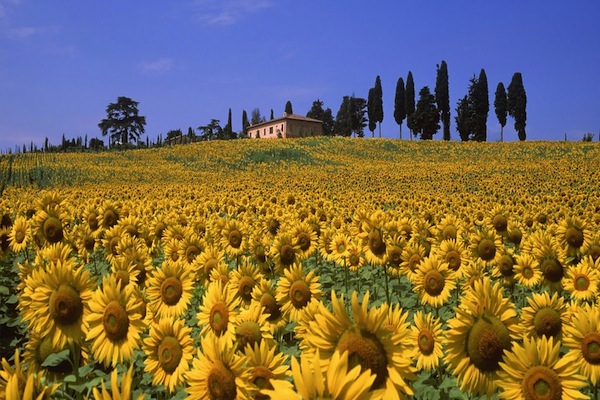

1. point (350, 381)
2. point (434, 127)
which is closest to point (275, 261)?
point (350, 381)

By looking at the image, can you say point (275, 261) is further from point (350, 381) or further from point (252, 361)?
point (350, 381)

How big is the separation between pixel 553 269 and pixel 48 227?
18.6 feet

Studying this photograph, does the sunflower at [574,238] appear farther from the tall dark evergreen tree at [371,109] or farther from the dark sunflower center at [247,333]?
the tall dark evergreen tree at [371,109]

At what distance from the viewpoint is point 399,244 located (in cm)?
609

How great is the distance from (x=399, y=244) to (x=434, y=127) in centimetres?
7443

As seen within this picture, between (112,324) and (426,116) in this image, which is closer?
(112,324)

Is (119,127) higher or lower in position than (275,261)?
higher

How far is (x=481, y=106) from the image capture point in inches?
2913

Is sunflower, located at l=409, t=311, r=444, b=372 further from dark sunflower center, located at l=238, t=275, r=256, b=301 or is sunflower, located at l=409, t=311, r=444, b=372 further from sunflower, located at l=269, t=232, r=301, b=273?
sunflower, located at l=269, t=232, r=301, b=273

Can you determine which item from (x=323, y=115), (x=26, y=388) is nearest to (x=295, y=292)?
(x=26, y=388)

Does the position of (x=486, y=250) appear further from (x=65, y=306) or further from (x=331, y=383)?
(x=331, y=383)

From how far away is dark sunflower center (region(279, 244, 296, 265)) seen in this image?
5980 mm

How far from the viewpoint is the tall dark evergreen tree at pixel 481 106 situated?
73125 mm

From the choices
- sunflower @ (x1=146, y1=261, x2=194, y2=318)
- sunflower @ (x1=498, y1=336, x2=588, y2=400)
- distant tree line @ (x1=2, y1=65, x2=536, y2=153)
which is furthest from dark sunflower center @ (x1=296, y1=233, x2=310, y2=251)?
distant tree line @ (x1=2, y1=65, x2=536, y2=153)
